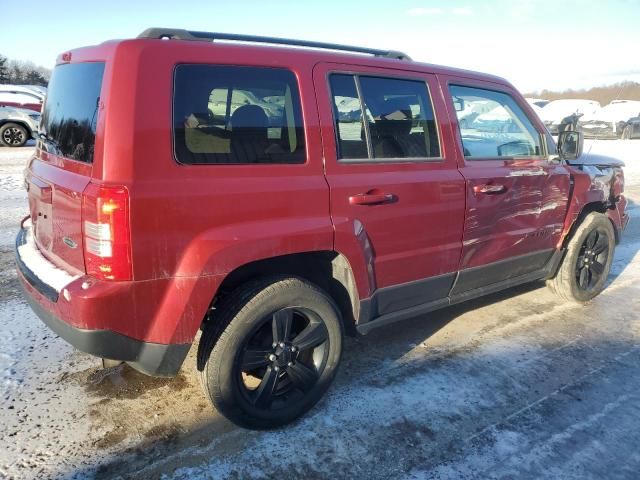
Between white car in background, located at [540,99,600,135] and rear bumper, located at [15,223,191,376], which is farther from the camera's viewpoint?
white car in background, located at [540,99,600,135]

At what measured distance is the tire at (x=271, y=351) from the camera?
2.46m

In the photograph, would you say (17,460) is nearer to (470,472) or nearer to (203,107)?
(203,107)

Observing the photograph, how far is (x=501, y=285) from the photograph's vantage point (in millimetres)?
3850

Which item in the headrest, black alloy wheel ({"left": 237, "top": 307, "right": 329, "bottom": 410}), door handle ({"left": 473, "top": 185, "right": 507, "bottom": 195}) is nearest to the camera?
the headrest

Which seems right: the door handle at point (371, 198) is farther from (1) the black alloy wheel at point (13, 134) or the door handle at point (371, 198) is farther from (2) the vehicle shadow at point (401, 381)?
(1) the black alloy wheel at point (13, 134)

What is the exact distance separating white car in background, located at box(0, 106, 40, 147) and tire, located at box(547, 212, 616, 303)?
14052 mm

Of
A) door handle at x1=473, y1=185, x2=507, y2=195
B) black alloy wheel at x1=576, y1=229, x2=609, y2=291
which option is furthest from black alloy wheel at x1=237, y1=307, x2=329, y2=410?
black alloy wheel at x1=576, y1=229, x2=609, y2=291

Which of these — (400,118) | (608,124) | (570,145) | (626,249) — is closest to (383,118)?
(400,118)

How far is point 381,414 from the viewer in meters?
2.80

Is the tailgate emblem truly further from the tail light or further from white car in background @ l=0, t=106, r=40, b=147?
white car in background @ l=0, t=106, r=40, b=147

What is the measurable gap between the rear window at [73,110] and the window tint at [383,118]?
3.97ft

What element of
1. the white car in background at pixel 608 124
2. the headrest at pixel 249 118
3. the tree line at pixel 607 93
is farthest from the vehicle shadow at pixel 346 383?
the tree line at pixel 607 93

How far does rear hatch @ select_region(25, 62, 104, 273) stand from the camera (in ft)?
7.46

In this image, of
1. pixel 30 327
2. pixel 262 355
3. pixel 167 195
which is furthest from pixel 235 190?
pixel 30 327
